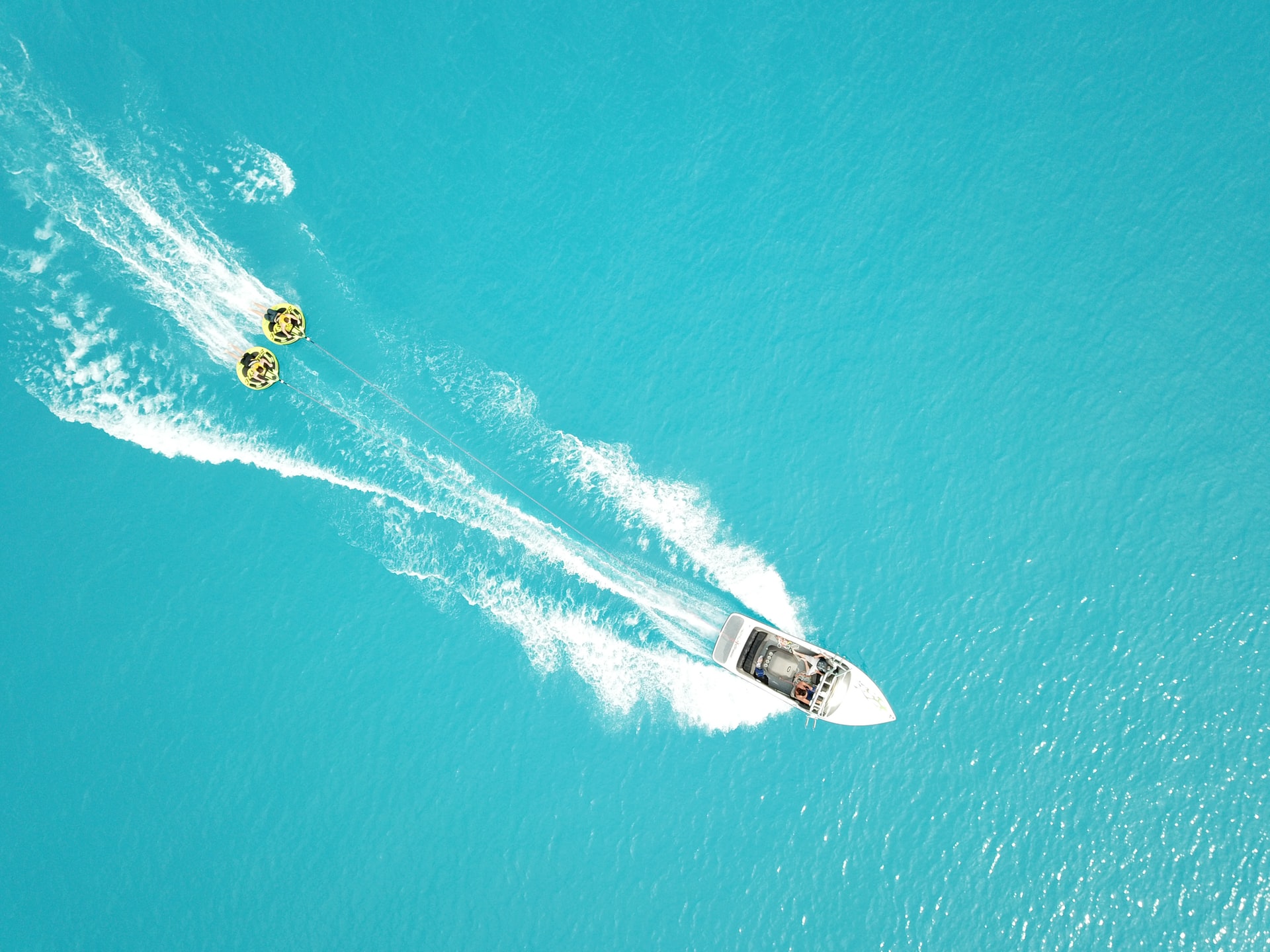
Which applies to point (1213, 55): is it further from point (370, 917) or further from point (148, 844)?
point (148, 844)

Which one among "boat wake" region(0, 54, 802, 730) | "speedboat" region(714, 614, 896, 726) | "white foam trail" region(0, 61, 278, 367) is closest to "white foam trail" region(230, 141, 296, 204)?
"boat wake" region(0, 54, 802, 730)

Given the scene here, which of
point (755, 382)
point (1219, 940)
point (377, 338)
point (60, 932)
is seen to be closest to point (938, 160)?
point (755, 382)

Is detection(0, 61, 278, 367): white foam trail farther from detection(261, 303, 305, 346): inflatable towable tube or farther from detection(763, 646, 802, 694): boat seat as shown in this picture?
detection(763, 646, 802, 694): boat seat

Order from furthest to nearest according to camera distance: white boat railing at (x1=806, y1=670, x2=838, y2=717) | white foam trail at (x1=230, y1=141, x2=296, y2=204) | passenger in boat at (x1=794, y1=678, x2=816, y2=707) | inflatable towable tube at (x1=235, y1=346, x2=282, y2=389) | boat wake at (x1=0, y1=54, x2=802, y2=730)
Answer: white foam trail at (x1=230, y1=141, x2=296, y2=204), inflatable towable tube at (x1=235, y1=346, x2=282, y2=389), boat wake at (x1=0, y1=54, x2=802, y2=730), passenger in boat at (x1=794, y1=678, x2=816, y2=707), white boat railing at (x1=806, y1=670, x2=838, y2=717)

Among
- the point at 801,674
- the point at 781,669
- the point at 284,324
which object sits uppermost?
the point at 284,324

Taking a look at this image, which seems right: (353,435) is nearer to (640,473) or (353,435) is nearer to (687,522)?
(640,473)

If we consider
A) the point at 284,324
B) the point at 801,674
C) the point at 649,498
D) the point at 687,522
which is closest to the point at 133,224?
the point at 284,324
